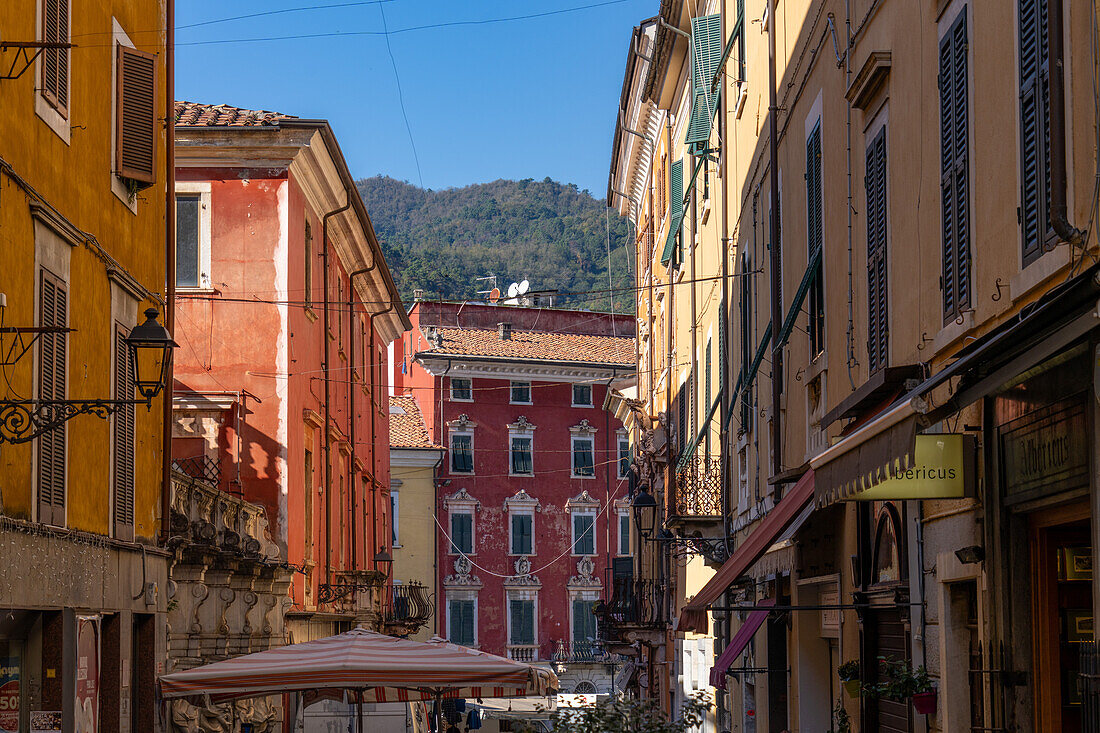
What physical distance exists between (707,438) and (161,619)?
30.8 feet

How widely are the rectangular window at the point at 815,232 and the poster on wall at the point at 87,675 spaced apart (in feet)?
22.5

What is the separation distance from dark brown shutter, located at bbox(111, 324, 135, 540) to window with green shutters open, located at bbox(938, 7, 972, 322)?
881 cm

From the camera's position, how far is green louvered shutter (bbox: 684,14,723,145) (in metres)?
20.6

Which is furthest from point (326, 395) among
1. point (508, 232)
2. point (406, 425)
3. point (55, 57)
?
point (508, 232)

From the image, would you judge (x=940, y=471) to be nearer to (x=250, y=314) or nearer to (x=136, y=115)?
(x=136, y=115)

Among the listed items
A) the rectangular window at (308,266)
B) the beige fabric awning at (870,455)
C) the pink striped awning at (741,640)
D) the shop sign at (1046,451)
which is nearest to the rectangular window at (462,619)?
the rectangular window at (308,266)

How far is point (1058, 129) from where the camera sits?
5.88 m

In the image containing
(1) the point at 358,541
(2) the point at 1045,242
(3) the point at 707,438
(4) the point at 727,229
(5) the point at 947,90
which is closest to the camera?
(2) the point at 1045,242

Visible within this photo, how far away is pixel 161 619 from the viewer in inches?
629

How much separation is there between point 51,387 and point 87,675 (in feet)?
9.76

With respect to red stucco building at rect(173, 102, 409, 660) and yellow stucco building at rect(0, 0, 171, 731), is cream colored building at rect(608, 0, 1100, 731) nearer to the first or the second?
yellow stucco building at rect(0, 0, 171, 731)

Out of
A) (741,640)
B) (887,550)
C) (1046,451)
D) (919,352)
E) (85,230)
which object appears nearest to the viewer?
(1046,451)

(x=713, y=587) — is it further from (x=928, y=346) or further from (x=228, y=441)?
(x=228, y=441)

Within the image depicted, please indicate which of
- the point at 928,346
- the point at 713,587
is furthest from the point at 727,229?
the point at 928,346
